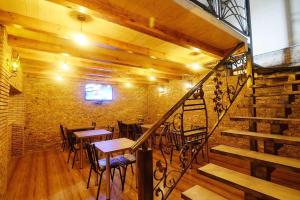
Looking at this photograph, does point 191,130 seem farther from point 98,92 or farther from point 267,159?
point 98,92

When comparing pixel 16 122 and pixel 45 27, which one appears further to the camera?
pixel 16 122

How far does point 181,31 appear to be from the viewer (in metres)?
2.89

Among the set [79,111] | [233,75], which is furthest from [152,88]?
[233,75]

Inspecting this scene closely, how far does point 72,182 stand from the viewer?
3285 mm

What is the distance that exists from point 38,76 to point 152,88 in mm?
4673

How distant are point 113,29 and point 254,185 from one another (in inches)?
109

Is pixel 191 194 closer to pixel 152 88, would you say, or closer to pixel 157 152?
pixel 157 152

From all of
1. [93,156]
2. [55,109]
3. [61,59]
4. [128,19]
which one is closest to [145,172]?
[93,156]

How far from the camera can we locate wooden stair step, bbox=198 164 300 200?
1313 millimetres

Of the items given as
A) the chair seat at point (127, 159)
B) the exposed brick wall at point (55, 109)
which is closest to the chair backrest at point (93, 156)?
the chair seat at point (127, 159)

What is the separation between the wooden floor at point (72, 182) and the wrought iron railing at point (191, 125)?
433mm

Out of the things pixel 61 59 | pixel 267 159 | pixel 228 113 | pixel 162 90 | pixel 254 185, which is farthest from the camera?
pixel 162 90

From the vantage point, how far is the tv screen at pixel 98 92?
6.87 meters

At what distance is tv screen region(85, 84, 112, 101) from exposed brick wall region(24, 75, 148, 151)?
21cm
